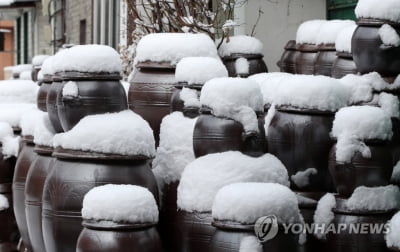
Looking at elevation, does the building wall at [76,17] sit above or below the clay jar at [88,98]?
above

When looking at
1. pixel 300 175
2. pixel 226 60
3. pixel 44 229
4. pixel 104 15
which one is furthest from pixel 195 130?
pixel 104 15

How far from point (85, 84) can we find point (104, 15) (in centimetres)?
753

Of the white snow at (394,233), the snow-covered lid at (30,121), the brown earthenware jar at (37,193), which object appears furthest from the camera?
the snow-covered lid at (30,121)

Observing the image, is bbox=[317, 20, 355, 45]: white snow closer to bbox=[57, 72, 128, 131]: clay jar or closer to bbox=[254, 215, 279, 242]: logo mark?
bbox=[57, 72, 128, 131]: clay jar

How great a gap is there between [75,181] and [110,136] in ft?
1.08

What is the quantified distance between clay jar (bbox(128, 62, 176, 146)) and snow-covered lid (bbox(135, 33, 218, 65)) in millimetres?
49

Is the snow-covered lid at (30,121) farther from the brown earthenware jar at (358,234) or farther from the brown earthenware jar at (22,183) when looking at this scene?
the brown earthenware jar at (358,234)

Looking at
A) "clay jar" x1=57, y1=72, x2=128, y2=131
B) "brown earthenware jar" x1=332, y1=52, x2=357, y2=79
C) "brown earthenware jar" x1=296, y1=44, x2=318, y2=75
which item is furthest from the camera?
"brown earthenware jar" x1=296, y1=44, x2=318, y2=75

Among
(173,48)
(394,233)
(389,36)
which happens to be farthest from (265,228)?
(173,48)

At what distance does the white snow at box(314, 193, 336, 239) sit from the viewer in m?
4.54

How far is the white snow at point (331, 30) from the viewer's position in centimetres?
621

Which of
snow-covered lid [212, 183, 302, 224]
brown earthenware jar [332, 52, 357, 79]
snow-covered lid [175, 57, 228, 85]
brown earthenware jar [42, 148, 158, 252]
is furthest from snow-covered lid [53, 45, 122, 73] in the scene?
brown earthenware jar [332, 52, 357, 79]

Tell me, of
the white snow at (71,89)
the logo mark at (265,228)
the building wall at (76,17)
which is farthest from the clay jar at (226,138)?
the building wall at (76,17)

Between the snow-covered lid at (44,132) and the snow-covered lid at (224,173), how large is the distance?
1.26m
